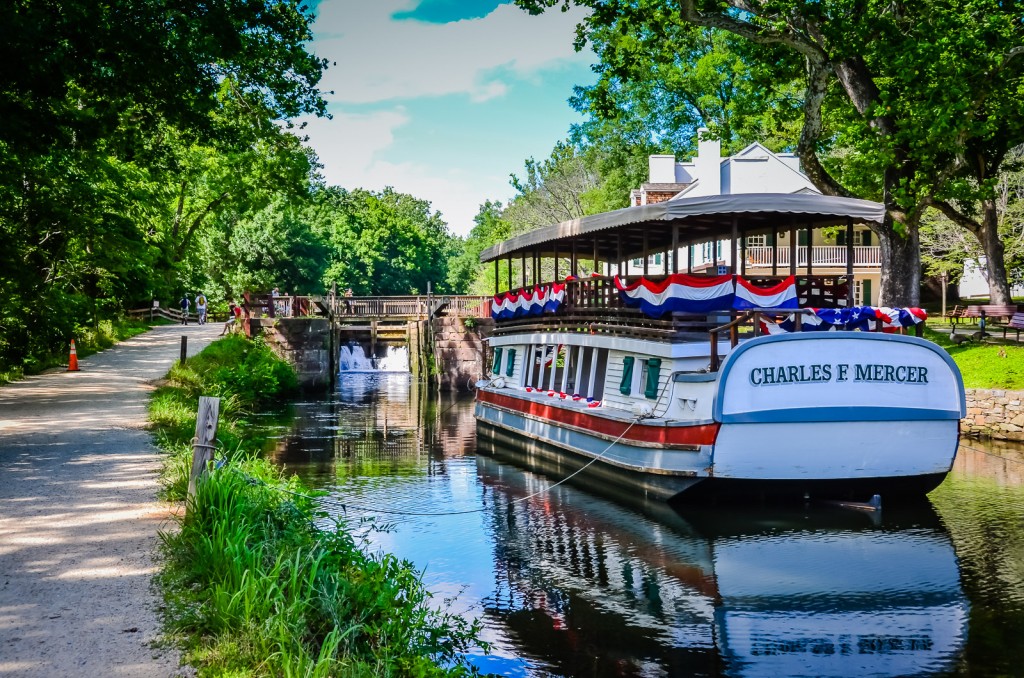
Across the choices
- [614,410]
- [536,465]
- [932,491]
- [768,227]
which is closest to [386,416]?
[536,465]

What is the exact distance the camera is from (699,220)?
1844 cm

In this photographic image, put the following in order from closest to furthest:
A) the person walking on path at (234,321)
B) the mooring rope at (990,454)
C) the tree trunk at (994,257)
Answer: the mooring rope at (990,454), the tree trunk at (994,257), the person walking on path at (234,321)

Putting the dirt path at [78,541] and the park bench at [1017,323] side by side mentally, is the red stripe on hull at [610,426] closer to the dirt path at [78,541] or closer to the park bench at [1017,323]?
the dirt path at [78,541]

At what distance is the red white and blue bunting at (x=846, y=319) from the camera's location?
1689 cm

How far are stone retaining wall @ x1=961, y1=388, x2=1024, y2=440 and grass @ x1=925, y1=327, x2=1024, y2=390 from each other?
39 centimetres

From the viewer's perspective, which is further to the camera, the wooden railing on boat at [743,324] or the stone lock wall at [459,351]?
the stone lock wall at [459,351]

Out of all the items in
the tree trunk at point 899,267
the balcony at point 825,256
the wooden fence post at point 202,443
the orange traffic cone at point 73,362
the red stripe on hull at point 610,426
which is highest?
the balcony at point 825,256

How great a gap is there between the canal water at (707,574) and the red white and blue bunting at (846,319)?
10.9ft

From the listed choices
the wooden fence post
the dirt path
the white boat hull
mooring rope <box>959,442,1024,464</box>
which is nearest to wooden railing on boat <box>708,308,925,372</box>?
the white boat hull

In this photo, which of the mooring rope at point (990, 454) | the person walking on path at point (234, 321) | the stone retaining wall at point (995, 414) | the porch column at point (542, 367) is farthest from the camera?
the person walking on path at point (234, 321)

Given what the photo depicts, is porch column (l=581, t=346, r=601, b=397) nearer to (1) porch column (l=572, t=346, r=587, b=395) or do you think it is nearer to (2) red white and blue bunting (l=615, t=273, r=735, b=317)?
(1) porch column (l=572, t=346, r=587, b=395)

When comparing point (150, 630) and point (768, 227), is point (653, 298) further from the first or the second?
point (150, 630)

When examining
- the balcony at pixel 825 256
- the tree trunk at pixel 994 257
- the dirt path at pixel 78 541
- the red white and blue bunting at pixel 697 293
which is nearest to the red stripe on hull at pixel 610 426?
the red white and blue bunting at pixel 697 293

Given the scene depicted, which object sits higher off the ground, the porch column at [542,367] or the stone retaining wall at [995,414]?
the porch column at [542,367]
